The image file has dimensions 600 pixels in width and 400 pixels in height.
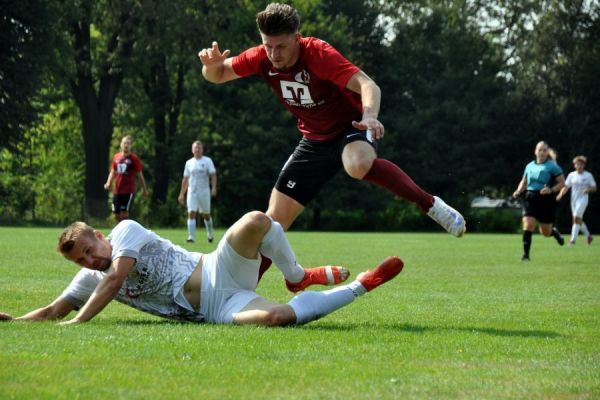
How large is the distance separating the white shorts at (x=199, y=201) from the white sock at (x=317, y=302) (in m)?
18.6

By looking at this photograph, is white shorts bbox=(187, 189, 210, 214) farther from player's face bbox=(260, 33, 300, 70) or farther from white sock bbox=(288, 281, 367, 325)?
white sock bbox=(288, 281, 367, 325)

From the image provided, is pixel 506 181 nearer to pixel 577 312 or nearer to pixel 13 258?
pixel 13 258

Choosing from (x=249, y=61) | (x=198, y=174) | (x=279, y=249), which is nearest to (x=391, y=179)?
(x=279, y=249)

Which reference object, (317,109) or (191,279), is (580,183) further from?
(191,279)

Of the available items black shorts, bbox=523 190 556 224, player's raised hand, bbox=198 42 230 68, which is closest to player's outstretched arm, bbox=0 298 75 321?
player's raised hand, bbox=198 42 230 68

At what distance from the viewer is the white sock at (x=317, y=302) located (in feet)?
25.1

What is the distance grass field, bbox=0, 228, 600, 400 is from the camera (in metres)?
5.04

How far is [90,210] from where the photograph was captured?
1875 inches

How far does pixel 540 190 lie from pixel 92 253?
14.3 metres

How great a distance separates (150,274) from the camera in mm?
7594

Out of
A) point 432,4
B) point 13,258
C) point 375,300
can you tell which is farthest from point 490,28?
point 375,300

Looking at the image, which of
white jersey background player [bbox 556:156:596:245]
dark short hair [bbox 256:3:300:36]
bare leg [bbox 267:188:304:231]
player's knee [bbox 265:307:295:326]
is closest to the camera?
player's knee [bbox 265:307:295:326]

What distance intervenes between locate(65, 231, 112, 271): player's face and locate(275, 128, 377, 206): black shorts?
7.21ft

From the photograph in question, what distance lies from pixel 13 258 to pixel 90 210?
31267mm
